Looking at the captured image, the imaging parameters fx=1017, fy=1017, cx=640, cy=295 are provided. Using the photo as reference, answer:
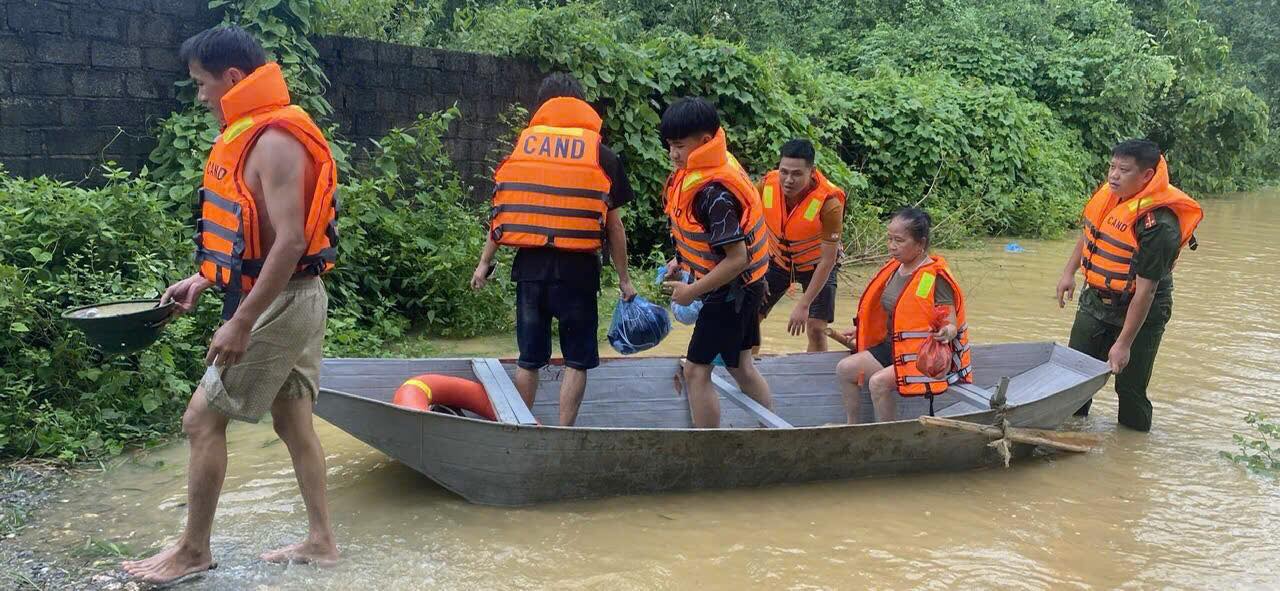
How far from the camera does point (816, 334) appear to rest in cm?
638

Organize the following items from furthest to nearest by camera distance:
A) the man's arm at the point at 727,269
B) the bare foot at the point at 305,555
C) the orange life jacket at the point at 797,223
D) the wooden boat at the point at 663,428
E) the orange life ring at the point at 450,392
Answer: the orange life jacket at the point at 797,223 → the orange life ring at the point at 450,392 → the man's arm at the point at 727,269 → the wooden boat at the point at 663,428 → the bare foot at the point at 305,555

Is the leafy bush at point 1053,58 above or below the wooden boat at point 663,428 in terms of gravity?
above

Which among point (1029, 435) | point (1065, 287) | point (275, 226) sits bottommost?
point (1029, 435)

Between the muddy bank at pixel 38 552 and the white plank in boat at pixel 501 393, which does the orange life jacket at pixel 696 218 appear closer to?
the white plank in boat at pixel 501 393

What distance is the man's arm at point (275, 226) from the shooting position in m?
3.16

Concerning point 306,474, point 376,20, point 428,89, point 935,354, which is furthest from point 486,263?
point 376,20

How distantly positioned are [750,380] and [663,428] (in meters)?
0.60

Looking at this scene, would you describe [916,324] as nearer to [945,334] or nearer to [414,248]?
[945,334]

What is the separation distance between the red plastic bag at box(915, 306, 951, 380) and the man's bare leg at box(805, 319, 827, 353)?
56.0 inches

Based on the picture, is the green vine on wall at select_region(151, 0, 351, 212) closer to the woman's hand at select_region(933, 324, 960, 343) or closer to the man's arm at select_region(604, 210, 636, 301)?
the man's arm at select_region(604, 210, 636, 301)

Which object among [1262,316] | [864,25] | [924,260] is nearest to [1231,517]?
[924,260]

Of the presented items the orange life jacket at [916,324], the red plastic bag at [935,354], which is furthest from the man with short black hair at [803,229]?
the red plastic bag at [935,354]

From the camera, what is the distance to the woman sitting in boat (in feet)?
16.1

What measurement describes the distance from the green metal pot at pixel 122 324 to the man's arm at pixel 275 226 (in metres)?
0.42
